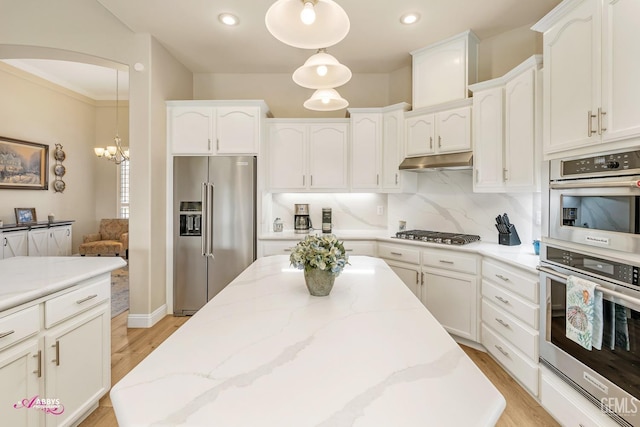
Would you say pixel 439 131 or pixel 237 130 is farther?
pixel 237 130

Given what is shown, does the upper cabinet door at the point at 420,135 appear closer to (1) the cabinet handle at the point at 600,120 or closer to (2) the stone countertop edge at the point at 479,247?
(2) the stone countertop edge at the point at 479,247

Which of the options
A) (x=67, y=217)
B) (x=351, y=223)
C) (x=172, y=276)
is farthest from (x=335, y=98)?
(x=67, y=217)

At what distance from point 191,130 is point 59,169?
4003mm

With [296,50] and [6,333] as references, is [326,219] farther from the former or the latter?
[6,333]

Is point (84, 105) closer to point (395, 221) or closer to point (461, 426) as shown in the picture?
point (395, 221)

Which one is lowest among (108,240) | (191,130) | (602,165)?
(108,240)

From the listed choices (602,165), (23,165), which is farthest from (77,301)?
(23,165)

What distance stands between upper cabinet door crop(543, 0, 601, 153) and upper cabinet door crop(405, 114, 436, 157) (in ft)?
4.09

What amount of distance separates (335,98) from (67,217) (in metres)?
6.24

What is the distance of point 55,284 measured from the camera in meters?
1.50

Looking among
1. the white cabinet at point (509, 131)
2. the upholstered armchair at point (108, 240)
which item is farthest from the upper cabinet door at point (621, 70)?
the upholstered armchair at point (108, 240)

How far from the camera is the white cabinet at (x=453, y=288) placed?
8.83ft

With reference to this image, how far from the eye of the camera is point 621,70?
1475 mm

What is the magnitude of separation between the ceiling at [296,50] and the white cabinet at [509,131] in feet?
2.19
